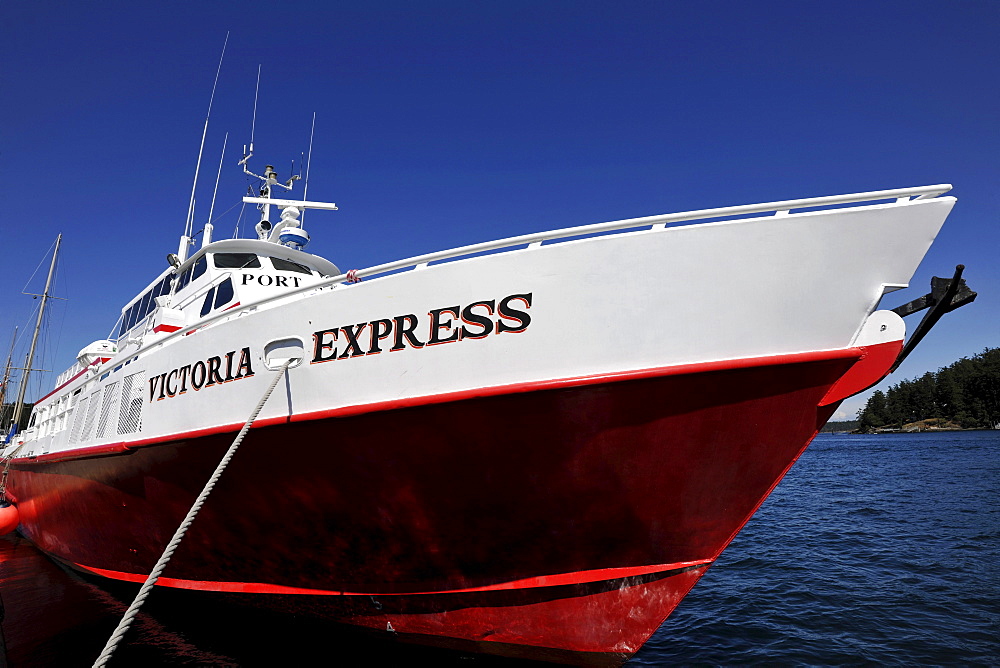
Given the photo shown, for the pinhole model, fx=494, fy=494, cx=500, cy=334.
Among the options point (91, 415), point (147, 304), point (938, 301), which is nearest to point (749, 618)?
point (938, 301)

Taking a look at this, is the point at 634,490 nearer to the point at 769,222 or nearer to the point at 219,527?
the point at 769,222

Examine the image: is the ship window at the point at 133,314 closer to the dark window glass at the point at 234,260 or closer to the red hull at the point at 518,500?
the dark window glass at the point at 234,260

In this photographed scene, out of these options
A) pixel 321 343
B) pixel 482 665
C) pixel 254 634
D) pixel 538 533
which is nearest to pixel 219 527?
pixel 254 634

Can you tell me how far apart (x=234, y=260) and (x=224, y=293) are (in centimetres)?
99

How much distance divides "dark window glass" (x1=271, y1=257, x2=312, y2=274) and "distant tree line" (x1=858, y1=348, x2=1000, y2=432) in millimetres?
103383

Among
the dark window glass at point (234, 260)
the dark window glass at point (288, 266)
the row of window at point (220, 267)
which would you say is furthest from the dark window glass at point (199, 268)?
the dark window glass at point (288, 266)

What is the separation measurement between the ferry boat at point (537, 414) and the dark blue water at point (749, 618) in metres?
0.79

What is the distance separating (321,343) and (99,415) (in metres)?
5.27

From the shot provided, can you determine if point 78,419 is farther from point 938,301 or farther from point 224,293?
point 938,301

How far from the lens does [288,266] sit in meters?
8.77

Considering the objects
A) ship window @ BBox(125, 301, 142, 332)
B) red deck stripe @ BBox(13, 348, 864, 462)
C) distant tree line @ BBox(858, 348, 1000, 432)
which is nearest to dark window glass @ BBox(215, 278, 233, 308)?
red deck stripe @ BBox(13, 348, 864, 462)

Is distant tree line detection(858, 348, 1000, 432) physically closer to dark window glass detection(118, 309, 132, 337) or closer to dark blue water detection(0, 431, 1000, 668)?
dark blue water detection(0, 431, 1000, 668)

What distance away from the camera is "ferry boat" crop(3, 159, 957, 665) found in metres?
3.75

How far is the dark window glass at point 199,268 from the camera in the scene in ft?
28.2
